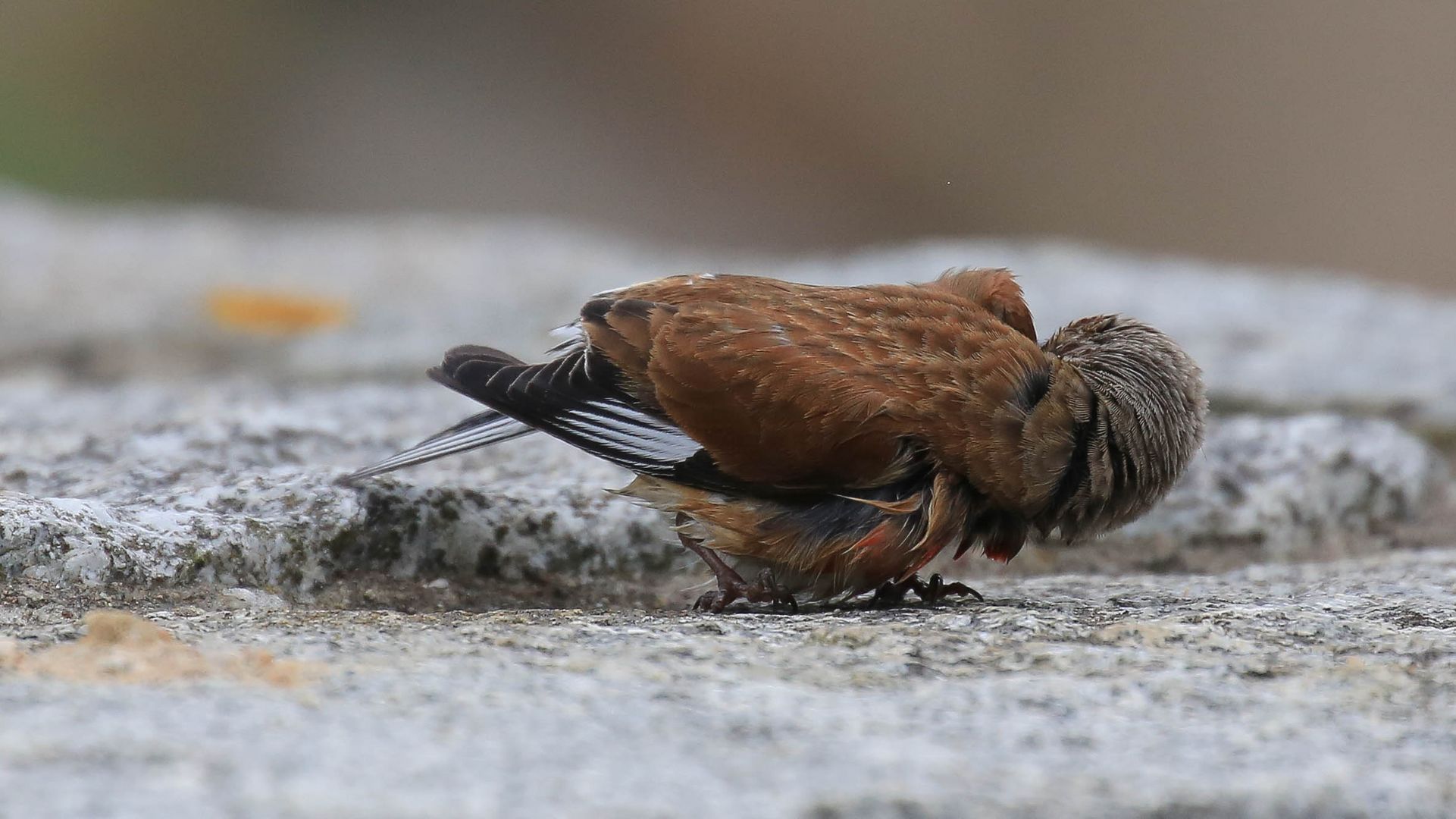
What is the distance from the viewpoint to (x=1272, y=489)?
4.56 meters

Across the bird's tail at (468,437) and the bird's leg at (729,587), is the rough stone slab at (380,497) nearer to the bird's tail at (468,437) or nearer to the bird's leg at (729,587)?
the bird's tail at (468,437)

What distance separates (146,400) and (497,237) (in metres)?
3.62

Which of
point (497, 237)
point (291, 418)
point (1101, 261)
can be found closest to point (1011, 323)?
point (291, 418)

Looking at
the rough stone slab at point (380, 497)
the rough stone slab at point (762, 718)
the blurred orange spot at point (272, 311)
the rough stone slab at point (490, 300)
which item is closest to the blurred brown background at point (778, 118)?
the rough stone slab at point (490, 300)

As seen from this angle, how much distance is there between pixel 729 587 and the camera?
11.8 feet

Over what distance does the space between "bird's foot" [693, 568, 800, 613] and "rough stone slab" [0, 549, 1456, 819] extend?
0.48 meters

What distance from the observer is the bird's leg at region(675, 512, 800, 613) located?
356cm

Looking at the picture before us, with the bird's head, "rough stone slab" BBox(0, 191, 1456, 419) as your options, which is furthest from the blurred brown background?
the bird's head

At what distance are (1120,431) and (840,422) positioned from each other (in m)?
0.71

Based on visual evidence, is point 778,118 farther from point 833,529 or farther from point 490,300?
point 833,529

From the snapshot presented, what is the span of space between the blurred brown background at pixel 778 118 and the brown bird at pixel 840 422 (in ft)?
35.4

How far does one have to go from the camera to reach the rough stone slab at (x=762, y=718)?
194cm

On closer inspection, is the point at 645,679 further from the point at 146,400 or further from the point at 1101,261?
the point at 1101,261

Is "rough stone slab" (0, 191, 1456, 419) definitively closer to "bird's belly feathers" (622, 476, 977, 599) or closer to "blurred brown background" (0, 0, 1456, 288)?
"bird's belly feathers" (622, 476, 977, 599)
